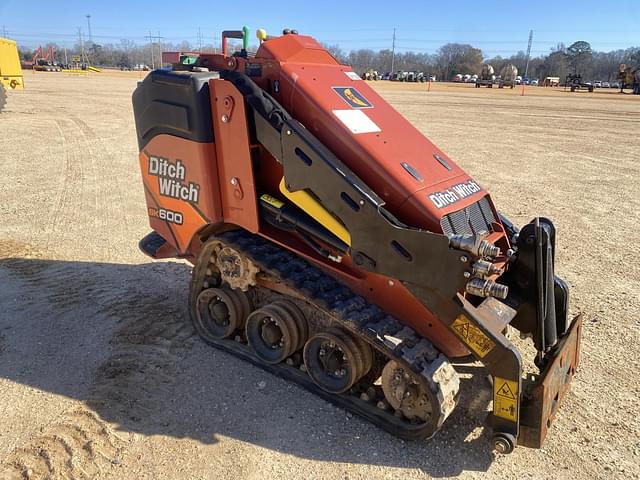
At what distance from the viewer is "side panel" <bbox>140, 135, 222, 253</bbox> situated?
172 inches

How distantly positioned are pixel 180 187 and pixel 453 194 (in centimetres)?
232

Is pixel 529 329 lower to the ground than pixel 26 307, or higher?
higher

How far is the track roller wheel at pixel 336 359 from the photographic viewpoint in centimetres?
382

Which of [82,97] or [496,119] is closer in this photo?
[496,119]

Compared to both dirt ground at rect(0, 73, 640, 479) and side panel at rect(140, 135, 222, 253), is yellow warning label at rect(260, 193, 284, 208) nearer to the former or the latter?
side panel at rect(140, 135, 222, 253)

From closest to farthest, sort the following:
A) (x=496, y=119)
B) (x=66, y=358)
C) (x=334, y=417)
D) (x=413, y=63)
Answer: (x=334, y=417) → (x=66, y=358) → (x=496, y=119) → (x=413, y=63)

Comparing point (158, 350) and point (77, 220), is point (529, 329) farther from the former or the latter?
point (77, 220)

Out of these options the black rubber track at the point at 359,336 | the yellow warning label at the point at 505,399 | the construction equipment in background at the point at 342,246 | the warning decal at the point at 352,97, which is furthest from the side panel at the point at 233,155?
the yellow warning label at the point at 505,399

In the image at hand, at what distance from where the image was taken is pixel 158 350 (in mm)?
4652

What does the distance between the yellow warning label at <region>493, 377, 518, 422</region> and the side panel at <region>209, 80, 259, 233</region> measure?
6.98ft

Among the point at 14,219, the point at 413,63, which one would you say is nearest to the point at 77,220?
the point at 14,219

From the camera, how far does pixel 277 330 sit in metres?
4.26

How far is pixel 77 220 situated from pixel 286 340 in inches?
205

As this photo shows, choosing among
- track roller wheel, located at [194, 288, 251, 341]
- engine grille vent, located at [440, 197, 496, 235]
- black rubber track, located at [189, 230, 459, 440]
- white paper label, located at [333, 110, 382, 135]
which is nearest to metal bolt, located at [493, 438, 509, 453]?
black rubber track, located at [189, 230, 459, 440]
